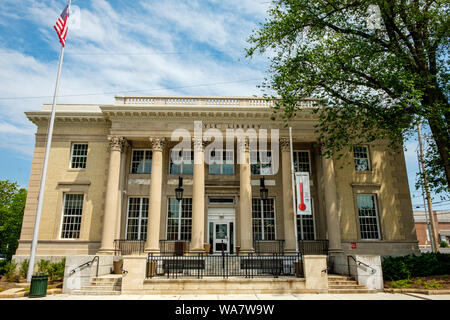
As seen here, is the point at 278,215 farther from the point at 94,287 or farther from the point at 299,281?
the point at 94,287

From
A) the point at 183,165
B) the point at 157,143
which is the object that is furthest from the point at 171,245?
the point at 157,143

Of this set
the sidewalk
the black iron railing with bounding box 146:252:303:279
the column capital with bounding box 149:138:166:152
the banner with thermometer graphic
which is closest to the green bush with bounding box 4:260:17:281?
the sidewalk

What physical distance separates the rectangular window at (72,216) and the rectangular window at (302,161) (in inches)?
621

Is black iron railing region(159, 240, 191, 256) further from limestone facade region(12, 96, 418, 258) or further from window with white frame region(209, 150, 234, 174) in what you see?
window with white frame region(209, 150, 234, 174)

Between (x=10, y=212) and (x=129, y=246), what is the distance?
107ft

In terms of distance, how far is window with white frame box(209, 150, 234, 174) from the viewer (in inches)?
932

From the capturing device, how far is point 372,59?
15570 mm

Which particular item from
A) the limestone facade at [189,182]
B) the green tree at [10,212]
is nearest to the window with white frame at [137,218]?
the limestone facade at [189,182]

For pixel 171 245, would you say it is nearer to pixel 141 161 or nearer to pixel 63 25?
pixel 141 161

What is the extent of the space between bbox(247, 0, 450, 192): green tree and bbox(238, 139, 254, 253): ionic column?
5.52 meters

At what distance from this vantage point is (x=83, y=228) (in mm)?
21547

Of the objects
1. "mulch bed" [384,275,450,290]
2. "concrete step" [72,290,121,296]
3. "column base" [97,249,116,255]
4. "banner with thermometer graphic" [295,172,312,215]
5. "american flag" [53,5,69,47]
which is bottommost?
"concrete step" [72,290,121,296]

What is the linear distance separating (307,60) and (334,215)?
997cm

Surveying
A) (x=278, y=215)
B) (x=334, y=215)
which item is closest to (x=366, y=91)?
(x=334, y=215)
